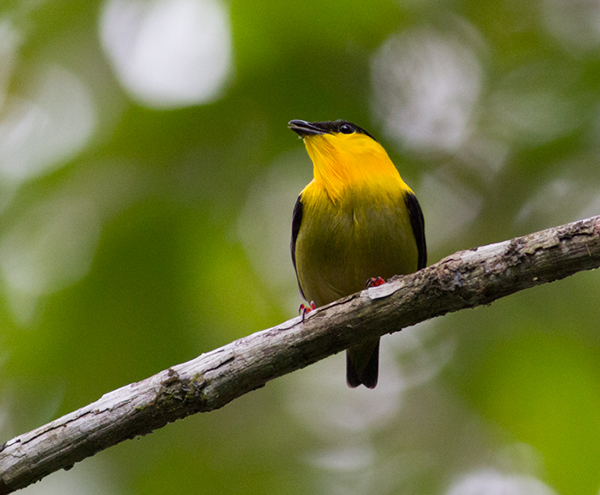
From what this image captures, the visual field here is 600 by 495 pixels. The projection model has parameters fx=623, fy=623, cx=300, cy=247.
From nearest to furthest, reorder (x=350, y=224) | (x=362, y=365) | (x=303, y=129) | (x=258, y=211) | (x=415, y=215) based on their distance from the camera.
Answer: (x=350, y=224)
(x=415, y=215)
(x=303, y=129)
(x=362, y=365)
(x=258, y=211)

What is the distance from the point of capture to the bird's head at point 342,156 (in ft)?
14.4

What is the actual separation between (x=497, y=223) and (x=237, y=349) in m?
3.39

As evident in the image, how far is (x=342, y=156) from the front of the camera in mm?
4578

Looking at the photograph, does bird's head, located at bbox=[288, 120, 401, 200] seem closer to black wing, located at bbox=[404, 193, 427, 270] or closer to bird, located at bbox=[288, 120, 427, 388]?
bird, located at bbox=[288, 120, 427, 388]

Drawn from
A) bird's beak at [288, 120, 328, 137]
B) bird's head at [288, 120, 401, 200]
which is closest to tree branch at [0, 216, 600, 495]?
bird's head at [288, 120, 401, 200]

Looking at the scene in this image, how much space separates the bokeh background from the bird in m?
1.02

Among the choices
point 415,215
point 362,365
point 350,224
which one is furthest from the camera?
point 362,365

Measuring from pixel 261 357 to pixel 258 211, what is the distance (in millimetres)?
3410

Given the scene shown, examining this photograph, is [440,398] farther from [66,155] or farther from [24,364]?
[66,155]

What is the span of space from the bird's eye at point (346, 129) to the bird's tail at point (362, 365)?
64.7 inches

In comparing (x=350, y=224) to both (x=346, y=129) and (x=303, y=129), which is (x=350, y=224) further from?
(x=346, y=129)

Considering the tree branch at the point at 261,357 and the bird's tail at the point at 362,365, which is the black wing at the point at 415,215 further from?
the tree branch at the point at 261,357

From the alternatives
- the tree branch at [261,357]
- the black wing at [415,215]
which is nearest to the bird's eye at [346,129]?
the black wing at [415,215]

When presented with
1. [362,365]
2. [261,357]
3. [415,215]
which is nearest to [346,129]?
[415,215]
